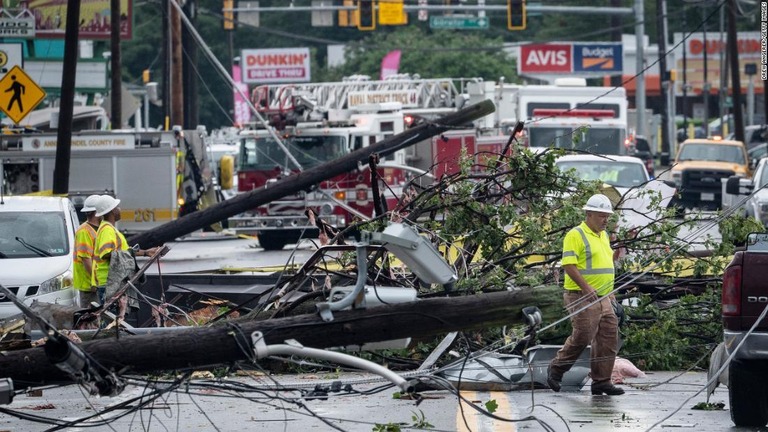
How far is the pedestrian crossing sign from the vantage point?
76.9 feet

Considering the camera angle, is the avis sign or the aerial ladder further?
the avis sign

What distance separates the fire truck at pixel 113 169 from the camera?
85.0 ft

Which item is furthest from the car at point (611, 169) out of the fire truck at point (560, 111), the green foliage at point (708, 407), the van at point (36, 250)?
the green foliage at point (708, 407)

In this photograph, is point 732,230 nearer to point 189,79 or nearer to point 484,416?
point 484,416

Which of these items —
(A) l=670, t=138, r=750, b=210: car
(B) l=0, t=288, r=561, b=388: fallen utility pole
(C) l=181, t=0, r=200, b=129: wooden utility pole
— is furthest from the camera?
(C) l=181, t=0, r=200, b=129: wooden utility pole

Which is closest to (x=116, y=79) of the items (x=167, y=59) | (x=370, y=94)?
(x=167, y=59)

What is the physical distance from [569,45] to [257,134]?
3454 centimetres

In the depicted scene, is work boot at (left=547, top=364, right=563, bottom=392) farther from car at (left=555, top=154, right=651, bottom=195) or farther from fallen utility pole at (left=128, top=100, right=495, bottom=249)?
car at (left=555, top=154, right=651, bottom=195)

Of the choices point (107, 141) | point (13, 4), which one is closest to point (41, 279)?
point (107, 141)

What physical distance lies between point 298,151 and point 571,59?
34.4m

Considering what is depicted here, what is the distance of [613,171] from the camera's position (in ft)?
76.1

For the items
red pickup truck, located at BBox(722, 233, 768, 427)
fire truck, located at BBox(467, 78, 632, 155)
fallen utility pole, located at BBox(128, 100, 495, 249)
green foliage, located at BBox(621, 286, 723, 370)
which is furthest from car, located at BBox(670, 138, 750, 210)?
red pickup truck, located at BBox(722, 233, 768, 427)

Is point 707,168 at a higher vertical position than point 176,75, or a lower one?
lower

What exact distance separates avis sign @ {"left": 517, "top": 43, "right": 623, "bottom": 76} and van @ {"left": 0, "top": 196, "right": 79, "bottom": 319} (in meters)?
44.4
